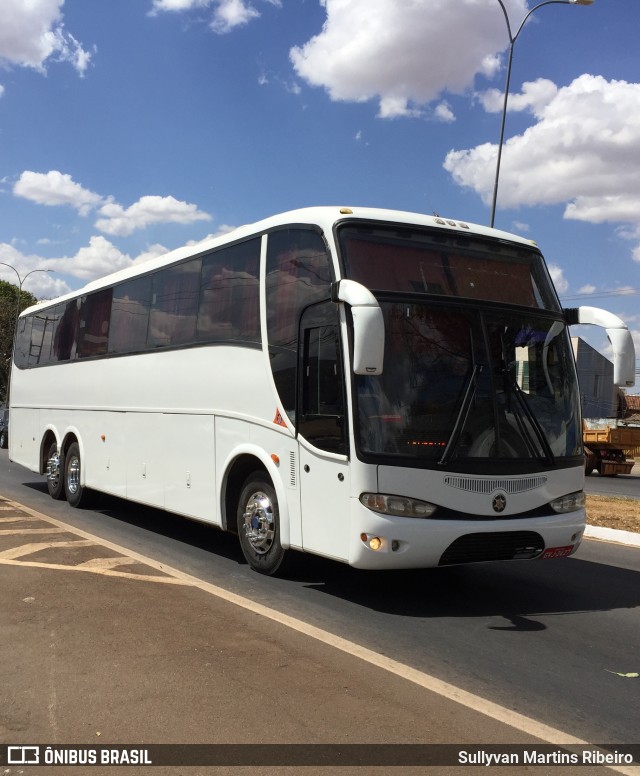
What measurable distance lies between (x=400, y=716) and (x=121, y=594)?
3392mm

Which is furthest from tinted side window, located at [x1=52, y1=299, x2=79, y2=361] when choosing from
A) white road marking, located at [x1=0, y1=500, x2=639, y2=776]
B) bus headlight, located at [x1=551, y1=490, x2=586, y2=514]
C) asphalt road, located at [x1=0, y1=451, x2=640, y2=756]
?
bus headlight, located at [x1=551, y1=490, x2=586, y2=514]

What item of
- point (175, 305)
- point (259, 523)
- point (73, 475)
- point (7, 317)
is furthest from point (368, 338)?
point (7, 317)

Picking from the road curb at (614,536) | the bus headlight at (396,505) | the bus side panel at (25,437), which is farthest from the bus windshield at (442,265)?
the bus side panel at (25,437)

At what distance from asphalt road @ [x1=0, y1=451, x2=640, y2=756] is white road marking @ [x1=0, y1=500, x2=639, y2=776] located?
9cm

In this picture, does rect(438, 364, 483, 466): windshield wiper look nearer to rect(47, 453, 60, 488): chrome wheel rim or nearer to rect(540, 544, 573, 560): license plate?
rect(540, 544, 573, 560): license plate

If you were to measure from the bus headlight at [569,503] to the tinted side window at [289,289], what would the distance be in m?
2.44

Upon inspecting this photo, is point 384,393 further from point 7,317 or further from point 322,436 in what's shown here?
point 7,317

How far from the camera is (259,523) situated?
25.8 feet

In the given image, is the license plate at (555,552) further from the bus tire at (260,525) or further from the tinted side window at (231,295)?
the tinted side window at (231,295)

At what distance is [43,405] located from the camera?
1485cm

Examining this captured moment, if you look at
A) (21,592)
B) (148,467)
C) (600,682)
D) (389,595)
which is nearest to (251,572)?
(389,595)

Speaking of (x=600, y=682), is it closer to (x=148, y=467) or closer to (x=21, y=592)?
(x=21, y=592)

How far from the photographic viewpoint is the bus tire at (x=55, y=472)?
13.8m

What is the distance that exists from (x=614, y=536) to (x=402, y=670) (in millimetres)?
7174
